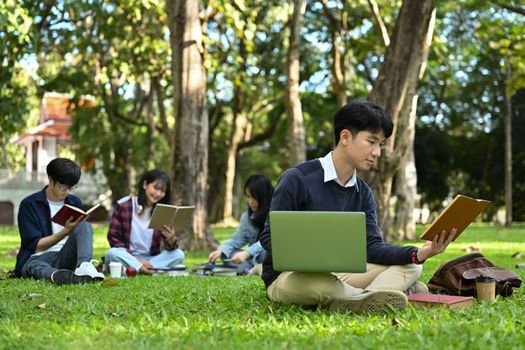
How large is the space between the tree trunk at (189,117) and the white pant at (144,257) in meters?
3.58

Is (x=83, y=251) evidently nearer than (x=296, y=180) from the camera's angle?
No

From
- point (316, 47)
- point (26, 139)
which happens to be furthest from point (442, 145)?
point (26, 139)

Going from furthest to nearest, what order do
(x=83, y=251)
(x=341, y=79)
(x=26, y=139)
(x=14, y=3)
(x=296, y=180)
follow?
(x=26, y=139) < (x=341, y=79) < (x=14, y=3) < (x=83, y=251) < (x=296, y=180)

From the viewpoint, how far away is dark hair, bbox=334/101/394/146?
4.82 m

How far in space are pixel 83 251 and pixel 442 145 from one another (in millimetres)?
29660

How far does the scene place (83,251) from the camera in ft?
22.0

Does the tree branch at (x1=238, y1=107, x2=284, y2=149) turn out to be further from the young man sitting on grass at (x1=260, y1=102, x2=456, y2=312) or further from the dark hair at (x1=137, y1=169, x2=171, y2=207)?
the young man sitting on grass at (x1=260, y1=102, x2=456, y2=312)

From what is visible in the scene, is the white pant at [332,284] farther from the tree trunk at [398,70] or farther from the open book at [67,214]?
the tree trunk at [398,70]

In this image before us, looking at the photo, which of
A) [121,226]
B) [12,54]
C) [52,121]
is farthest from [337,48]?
[52,121]

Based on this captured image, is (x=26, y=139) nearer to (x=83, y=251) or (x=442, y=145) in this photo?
(x=442, y=145)

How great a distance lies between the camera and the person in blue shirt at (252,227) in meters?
8.03

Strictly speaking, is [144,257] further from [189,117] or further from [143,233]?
[189,117]

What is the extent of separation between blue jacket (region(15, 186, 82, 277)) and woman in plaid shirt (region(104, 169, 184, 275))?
1.02 m

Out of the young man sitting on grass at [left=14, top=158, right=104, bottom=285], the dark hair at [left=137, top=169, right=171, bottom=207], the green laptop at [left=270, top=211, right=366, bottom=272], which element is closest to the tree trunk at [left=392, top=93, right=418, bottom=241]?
the dark hair at [left=137, top=169, right=171, bottom=207]
